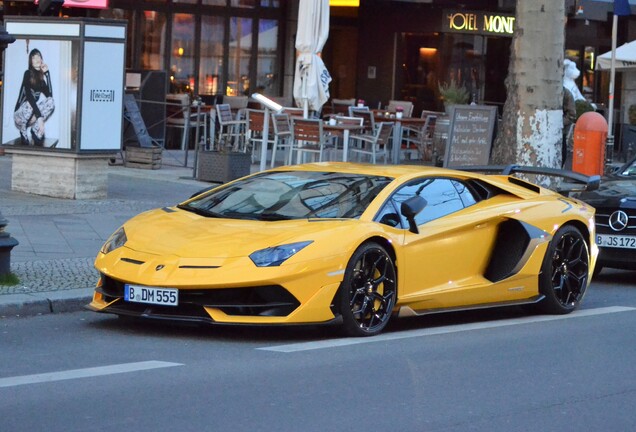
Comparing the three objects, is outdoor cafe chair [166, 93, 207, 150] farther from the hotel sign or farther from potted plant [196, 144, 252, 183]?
A: the hotel sign

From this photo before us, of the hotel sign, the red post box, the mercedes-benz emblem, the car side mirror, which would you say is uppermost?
the hotel sign

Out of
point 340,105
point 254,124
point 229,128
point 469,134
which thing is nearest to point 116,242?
point 469,134

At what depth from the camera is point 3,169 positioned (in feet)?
63.3

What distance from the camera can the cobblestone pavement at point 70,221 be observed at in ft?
35.5

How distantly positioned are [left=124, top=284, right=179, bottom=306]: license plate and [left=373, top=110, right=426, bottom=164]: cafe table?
13245mm

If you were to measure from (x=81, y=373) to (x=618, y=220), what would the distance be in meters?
6.66

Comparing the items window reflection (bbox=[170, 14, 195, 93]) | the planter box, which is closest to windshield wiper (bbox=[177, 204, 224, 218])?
the planter box

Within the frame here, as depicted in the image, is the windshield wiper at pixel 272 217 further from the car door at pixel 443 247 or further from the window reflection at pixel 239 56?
the window reflection at pixel 239 56

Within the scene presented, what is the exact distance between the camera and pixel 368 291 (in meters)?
8.92

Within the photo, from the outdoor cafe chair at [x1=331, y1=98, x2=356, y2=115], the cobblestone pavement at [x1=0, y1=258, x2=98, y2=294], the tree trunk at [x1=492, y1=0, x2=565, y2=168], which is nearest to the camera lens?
the cobblestone pavement at [x1=0, y1=258, x2=98, y2=294]

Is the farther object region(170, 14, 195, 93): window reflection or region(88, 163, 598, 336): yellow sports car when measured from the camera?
region(170, 14, 195, 93): window reflection

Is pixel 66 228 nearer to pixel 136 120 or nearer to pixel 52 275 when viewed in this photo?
pixel 52 275

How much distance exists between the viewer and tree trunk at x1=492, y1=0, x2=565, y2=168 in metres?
17.1

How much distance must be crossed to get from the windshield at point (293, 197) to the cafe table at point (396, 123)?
11681 millimetres
